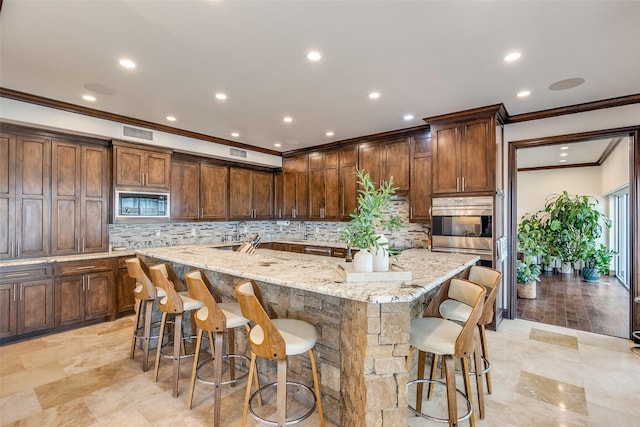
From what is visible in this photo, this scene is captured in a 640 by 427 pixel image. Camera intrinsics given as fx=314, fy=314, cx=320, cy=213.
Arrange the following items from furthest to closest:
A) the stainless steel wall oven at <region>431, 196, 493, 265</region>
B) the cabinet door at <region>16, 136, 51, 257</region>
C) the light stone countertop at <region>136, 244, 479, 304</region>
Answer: the stainless steel wall oven at <region>431, 196, 493, 265</region>, the cabinet door at <region>16, 136, 51, 257</region>, the light stone countertop at <region>136, 244, 479, 304</region>

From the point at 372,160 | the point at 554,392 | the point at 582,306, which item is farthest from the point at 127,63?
the point at 582,306

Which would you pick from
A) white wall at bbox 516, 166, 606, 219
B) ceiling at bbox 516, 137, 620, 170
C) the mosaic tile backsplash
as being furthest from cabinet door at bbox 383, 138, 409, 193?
white wall at bbox 516, 166, 606, 219

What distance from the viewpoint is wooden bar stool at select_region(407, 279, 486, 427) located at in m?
1.79

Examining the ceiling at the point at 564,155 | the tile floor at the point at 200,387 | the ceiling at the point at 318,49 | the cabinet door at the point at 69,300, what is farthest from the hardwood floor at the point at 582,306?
the cabinet door at the point at 69,300

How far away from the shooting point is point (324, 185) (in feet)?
19.2

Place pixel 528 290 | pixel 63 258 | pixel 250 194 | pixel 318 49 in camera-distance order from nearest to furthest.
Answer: pixel 318 49 < pixel 63 258 < pixel 528 290 < pixel 250 194

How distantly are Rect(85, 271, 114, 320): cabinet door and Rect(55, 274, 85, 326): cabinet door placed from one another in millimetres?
53

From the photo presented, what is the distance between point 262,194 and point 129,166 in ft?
8.41

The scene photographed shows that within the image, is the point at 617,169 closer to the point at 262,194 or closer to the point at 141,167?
the point at 262,194

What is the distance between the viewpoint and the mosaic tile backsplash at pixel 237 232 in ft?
15.8

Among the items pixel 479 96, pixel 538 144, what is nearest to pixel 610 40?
pixel 479 96

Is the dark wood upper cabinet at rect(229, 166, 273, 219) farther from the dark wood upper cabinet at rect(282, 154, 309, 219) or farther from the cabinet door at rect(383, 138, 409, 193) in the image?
the cabinet door at rect(383, 138, 409, 193)

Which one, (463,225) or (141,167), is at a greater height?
(141,167)

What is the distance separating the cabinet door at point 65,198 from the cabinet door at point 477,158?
16.4 ft
